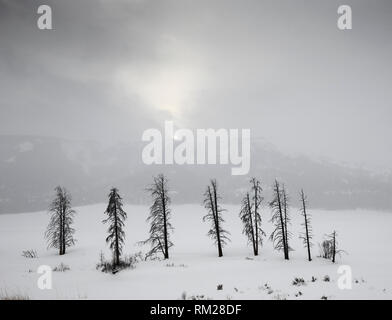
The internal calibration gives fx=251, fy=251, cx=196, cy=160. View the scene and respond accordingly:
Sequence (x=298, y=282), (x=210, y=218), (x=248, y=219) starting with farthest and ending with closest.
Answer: (x=248, y=219), (x=210, y=218), (x=298, y=282)

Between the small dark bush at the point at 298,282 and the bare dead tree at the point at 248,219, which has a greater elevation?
the bare dead tree at the point at 248,219

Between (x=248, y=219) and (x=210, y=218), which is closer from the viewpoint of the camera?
(x=210, y=218)

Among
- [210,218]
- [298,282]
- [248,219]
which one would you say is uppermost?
[210,218]

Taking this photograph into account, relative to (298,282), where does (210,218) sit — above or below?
above

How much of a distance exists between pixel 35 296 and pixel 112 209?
623 inches

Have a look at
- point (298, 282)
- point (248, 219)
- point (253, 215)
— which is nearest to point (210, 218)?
point (248, 219)

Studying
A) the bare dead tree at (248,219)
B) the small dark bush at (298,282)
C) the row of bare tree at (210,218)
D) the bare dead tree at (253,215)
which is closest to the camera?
the small dark bush at (298,282)

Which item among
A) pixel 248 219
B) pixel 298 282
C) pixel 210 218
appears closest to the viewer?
pixel 298 282

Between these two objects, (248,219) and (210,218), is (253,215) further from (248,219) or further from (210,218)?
(210,218)

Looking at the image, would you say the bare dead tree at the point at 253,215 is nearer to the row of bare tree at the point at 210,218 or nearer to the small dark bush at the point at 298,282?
the row of bare tree at the point at 210,218

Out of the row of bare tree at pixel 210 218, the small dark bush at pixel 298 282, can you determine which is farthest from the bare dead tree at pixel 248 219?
the small dark bush at pixel 298 282
